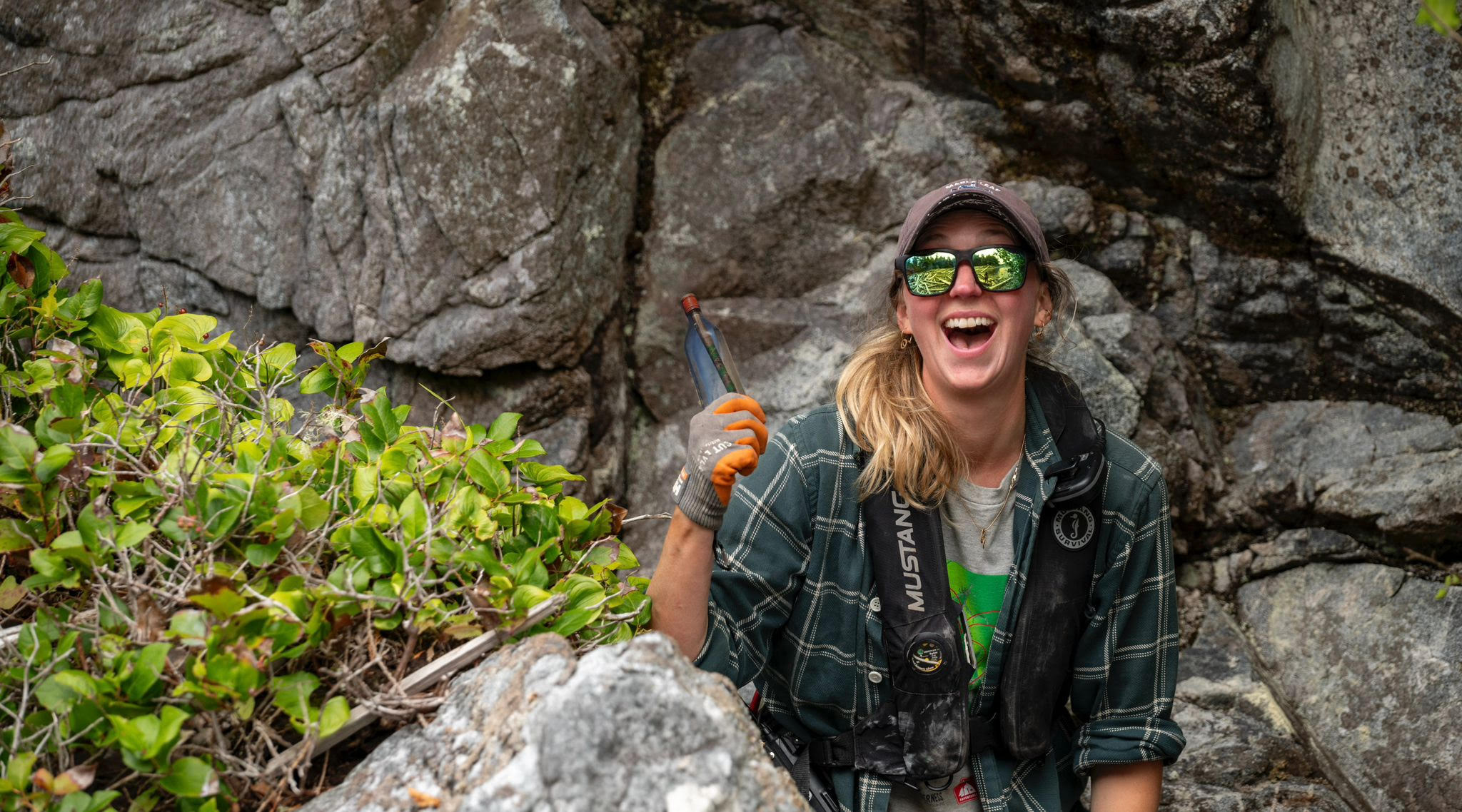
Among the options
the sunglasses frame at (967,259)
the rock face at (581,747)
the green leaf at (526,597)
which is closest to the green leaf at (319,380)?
the green leaf at (526,597)

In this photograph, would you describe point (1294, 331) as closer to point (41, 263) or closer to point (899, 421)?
point (899, 421)

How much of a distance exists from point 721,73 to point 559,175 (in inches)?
32.4

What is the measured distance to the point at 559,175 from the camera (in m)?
3.98

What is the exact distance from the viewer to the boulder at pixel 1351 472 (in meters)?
3.77

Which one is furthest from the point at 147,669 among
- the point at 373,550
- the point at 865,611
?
the point at 865,611

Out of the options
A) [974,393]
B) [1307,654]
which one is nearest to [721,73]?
[974,393]

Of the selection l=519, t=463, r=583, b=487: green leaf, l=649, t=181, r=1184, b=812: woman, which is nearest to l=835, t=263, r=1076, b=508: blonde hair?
l=649, t=181, r=1184, b=812: woman

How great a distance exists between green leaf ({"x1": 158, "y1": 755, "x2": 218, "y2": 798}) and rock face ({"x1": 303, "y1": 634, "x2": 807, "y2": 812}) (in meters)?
0.17

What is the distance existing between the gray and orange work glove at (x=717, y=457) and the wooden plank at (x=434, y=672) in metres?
0.41

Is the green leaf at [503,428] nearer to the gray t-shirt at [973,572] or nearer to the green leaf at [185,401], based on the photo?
the green leaf at [185,401]

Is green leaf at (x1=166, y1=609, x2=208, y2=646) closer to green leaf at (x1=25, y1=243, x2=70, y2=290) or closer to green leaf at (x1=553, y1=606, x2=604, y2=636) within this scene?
green leaf at (x1=553, y1=606, x2=604, y2=636)

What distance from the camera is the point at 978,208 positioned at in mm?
2670

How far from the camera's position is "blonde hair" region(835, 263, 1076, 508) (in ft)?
8.77

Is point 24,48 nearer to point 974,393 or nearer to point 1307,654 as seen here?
point 974,393
